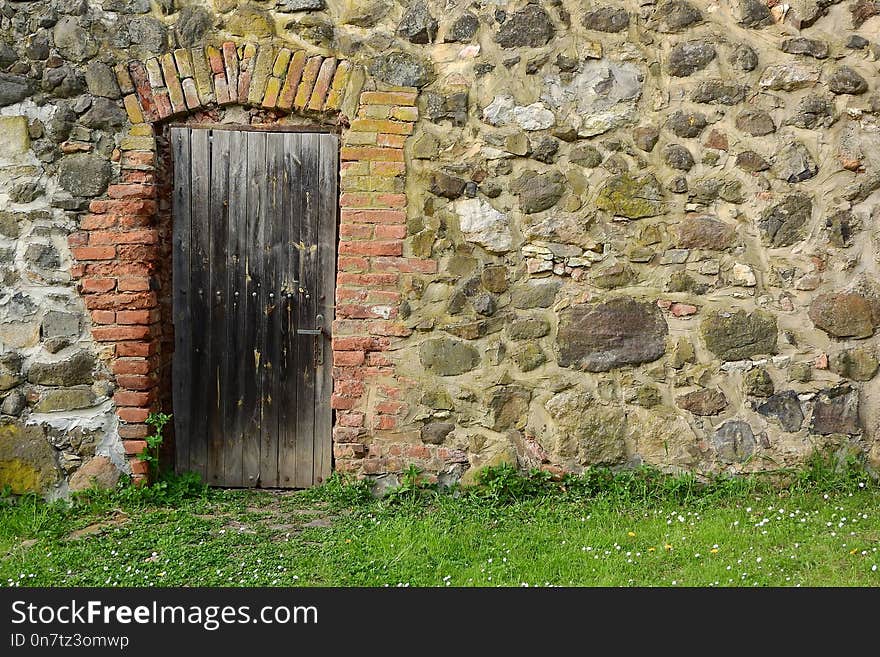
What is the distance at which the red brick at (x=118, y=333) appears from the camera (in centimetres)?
Result: 410

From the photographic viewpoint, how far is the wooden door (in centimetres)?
425

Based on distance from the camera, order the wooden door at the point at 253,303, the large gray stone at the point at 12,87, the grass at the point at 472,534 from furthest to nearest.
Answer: the wooden door at the point at 253,303
the large gray stone at the point at 12,87
the grass at the point at 472,534

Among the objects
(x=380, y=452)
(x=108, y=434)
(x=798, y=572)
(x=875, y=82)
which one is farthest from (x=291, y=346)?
(x=875, y=82)

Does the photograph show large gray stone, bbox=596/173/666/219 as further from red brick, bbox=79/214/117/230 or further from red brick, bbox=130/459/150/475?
red brick, bbox=130/459/150/475

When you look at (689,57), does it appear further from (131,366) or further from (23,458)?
(23,458)

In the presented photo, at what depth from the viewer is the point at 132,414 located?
4129 mm

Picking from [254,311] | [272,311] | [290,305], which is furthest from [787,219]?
[254,311]

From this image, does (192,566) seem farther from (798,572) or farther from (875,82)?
(875,82)

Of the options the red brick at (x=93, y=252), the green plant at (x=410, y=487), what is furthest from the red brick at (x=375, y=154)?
the green plant at (x=410, y=487)

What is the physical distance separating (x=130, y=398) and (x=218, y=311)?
0.66 meters

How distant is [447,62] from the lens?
412 centimetres

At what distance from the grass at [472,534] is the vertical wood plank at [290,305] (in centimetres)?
25

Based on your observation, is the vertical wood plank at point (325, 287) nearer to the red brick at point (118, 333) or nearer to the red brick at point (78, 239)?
the red brick at point (118, 333)

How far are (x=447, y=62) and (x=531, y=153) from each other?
0.66 metres
